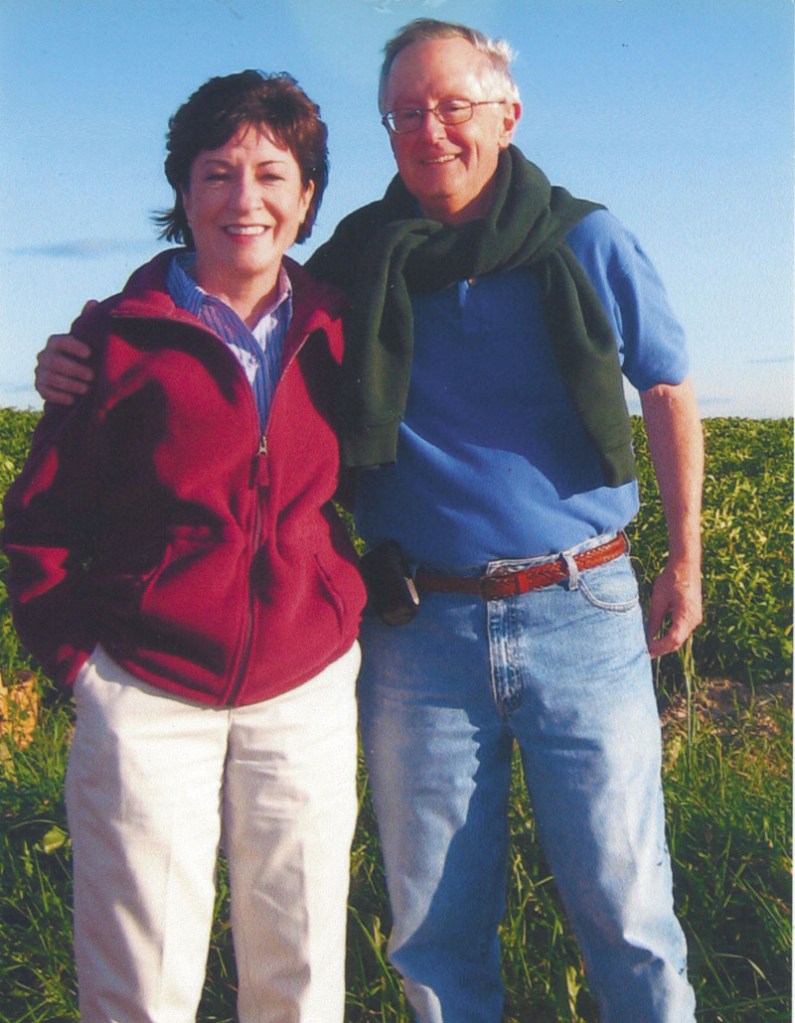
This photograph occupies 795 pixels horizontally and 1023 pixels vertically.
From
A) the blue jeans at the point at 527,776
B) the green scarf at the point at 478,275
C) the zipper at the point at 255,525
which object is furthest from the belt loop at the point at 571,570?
the zipper at the point at 255,525

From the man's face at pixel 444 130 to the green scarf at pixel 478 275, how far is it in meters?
0.06

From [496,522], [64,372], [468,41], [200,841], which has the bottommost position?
[200,841]

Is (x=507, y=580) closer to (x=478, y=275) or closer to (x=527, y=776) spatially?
(x=527, y=776)

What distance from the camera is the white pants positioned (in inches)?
77.0

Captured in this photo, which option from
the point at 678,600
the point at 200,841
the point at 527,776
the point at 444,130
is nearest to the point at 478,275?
the point at 444,130

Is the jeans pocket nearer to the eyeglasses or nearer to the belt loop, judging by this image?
the belt loop

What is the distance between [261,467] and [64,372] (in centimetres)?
40

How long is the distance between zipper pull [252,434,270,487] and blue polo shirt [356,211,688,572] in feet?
0.98

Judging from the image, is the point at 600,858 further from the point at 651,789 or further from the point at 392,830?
the point at 392,830

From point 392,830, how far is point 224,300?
1100 millimetres

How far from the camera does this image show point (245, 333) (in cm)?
210

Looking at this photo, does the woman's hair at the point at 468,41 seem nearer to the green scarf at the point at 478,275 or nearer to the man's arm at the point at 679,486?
the green scarf at the point at 478,275

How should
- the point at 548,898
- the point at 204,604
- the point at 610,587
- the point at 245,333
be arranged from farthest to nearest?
the point at 548,898, the point at 610,587, the point at 245,333, the point at 204,604

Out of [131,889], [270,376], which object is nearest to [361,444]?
[270,376]
